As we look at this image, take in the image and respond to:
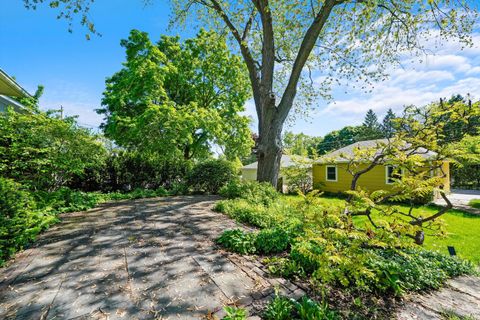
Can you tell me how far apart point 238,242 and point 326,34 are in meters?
8.41

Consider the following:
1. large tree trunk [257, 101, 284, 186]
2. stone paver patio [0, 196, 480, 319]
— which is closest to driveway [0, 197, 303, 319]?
stone paver patio [0, 196, 480, 319]

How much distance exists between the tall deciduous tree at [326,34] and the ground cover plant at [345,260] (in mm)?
4180

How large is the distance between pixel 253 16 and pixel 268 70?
258cm

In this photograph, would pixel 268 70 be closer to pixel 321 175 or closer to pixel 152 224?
pixel 152 224

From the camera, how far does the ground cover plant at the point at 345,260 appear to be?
216 cm

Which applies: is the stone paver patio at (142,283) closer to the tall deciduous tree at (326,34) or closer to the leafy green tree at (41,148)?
the leafy green tree at (41,148)

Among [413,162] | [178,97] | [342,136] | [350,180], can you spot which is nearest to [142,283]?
[413,162]

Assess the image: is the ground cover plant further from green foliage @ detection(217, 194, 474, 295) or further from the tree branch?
the tree branch

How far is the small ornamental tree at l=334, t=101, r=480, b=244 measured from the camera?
2.54 metres

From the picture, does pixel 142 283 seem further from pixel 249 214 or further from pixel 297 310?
pixel 249 214

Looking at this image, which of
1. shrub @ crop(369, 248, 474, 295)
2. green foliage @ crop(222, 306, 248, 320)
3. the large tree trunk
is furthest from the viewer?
the large tree trunk

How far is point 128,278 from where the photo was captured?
266cm

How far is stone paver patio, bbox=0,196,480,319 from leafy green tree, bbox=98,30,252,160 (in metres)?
7.06

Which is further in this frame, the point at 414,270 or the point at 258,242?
the point at 258,242
